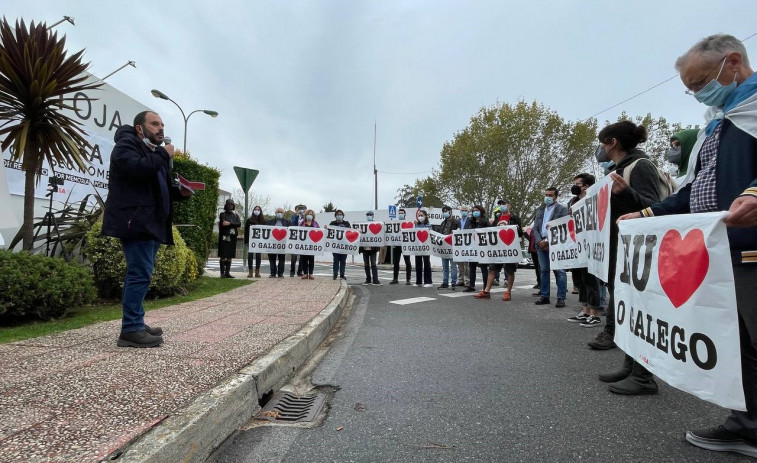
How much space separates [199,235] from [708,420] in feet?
30.2

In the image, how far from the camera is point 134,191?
3400mm

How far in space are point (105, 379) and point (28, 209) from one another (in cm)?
434

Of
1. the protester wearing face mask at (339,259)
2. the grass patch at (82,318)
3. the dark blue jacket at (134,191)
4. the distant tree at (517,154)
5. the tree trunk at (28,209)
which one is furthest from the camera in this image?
the distant tree at (517,154)

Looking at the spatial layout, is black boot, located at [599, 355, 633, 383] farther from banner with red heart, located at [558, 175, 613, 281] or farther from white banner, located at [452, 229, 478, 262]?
white banner, located at [452, 229, 478, 262]

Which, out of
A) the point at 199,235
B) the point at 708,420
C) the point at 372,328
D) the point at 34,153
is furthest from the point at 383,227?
the point at 708,420

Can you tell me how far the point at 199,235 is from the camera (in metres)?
9.35

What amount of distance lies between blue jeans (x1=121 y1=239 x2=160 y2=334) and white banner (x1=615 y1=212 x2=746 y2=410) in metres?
3.59

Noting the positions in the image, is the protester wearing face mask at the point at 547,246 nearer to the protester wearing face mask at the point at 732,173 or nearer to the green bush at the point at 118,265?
the protester wearing face mask at the point at 732,173

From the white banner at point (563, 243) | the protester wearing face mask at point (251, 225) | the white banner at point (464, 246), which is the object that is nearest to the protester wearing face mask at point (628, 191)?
the white banner at point (563, 243)

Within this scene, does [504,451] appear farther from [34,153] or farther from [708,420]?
[34,153]

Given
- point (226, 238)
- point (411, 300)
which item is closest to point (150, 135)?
point (411, 300)

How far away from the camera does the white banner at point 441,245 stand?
1071 cm

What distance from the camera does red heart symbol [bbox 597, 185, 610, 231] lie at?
11.7 ft

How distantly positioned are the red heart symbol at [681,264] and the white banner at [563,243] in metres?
2.75
